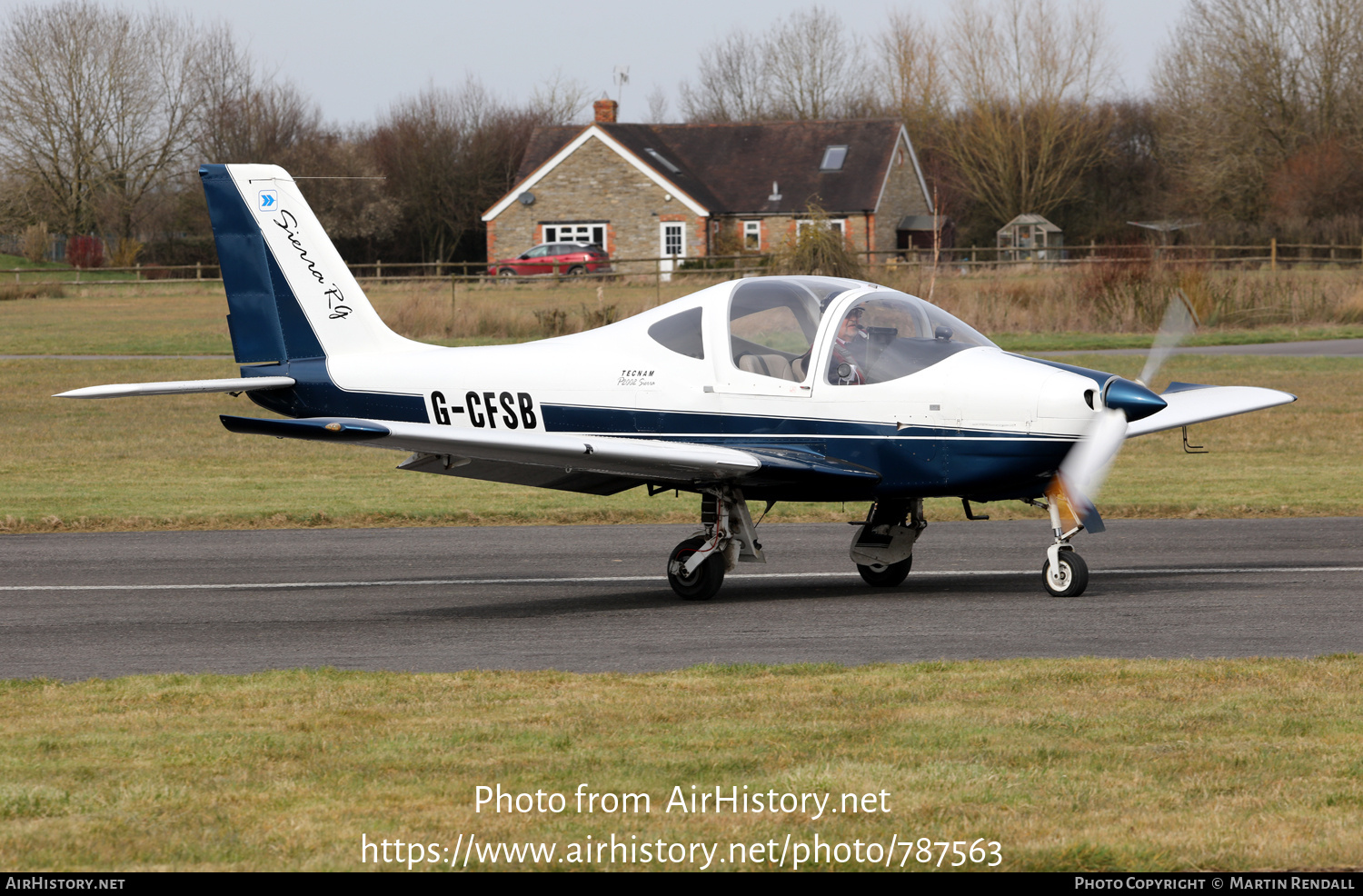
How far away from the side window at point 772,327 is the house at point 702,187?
52185 mm

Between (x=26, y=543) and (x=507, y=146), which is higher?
(x=507, y=146)

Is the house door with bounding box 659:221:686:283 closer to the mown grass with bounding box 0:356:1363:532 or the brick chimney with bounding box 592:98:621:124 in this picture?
the brick chimney with bounding box 592:98:621:124

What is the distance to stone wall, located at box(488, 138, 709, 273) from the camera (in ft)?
214

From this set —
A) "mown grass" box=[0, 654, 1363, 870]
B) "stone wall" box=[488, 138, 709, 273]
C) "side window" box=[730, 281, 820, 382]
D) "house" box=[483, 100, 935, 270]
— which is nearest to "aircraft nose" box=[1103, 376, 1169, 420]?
"side window" box=[730, 281, 820, 382]

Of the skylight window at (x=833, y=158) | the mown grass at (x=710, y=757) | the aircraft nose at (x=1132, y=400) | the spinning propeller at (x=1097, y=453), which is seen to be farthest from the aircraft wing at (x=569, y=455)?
the skylight window at (x=833, y=158)

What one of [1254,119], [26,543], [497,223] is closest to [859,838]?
[26,543]

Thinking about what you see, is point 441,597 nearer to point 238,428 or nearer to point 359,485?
point 238,428

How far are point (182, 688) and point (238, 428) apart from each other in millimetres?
2436

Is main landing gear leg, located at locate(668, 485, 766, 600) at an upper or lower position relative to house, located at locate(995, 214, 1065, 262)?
lower

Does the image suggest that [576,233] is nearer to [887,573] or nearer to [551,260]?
[551,260]

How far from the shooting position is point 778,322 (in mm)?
10914

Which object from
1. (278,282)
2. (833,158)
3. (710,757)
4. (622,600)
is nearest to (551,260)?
(833,158)

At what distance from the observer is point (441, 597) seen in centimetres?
1150

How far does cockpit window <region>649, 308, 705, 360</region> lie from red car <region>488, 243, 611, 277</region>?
1946 inches
